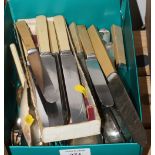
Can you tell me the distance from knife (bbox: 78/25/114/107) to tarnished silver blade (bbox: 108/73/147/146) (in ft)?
0.06

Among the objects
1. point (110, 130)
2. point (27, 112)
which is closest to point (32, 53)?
point (27, 112)

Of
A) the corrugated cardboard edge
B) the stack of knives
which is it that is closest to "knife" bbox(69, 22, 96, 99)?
the stack of knives

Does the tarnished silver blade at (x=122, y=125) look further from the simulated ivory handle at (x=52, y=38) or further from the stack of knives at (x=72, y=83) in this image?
the simulated ivory handle at (x=52, y=38)

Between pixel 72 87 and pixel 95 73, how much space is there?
3.3 inches

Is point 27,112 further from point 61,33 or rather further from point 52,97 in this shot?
point 61,33

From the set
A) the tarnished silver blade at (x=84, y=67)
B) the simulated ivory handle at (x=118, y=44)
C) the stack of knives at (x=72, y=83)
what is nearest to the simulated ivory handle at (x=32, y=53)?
the stack of knives at (x=72, y=83)

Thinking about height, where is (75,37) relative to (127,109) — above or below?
above

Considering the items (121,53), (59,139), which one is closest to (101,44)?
(121,53)

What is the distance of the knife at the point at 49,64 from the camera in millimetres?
817

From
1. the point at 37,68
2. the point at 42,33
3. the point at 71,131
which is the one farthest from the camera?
the point at 42,33

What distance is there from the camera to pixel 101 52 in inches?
38.8

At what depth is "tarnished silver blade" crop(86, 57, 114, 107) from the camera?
2.83 ft

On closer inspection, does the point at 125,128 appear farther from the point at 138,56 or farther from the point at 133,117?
the point at 138,56

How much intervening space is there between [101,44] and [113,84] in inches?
5.9
